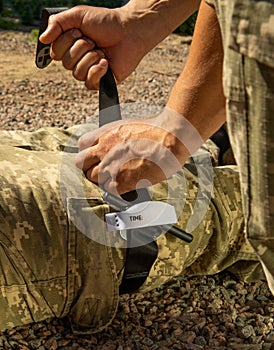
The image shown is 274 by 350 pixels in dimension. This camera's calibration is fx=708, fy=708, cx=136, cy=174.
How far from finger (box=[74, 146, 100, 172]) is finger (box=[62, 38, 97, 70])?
12.9 inches

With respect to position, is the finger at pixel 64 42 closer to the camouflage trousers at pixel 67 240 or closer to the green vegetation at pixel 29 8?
the camouflage trousers at pixel 67 240

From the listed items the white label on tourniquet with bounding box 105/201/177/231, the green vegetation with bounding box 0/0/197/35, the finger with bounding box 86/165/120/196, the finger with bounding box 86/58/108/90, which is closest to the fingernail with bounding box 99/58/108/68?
the finger with bounding box 86/58/108/90

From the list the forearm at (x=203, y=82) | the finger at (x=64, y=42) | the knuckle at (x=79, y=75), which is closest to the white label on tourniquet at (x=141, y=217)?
the forearm at (x=203, y=82)

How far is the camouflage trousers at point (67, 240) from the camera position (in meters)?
2.08

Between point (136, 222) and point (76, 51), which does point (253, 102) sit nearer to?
point (136, 222)

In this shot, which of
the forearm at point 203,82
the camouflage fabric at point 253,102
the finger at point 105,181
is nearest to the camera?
the camouflage fabric at point 253,102

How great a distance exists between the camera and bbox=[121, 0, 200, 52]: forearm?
2566 millimetres

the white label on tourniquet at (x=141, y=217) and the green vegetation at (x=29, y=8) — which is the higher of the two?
the white label on tourniquet at (x=141, y=217)

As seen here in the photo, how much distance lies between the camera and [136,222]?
2207 mm

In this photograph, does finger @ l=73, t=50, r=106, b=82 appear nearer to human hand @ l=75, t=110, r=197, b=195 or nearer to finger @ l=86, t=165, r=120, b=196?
human hand @ l=75, t=110, r=197, b=195

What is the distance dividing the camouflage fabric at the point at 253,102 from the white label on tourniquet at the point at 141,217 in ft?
2.51

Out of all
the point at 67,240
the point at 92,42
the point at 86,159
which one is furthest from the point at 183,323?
the point at 92,42

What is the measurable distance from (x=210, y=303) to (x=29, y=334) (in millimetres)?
664

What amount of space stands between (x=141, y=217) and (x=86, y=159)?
25 cm
